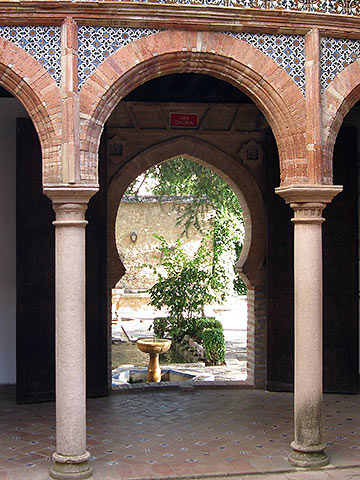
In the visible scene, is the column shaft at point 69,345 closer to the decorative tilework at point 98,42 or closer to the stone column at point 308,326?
the decorative tilework at point 98,42

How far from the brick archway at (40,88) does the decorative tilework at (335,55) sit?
2.73 metres

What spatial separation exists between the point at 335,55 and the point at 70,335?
392 cm

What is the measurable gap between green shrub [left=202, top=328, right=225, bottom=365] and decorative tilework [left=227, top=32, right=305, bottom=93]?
854 cm

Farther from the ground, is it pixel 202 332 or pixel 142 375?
pixel 202 332

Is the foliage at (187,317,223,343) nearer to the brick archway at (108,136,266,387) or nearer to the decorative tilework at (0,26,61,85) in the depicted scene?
the brick archway at (108,136,266,387)

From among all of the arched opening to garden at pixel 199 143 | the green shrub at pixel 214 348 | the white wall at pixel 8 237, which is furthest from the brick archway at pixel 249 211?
the green shrub at pixel 214 348

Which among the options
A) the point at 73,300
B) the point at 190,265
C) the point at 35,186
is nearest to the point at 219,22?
the point at 73,300

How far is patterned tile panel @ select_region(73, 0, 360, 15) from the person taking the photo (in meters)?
6.95

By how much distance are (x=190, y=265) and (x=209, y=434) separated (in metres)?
→ 8.15

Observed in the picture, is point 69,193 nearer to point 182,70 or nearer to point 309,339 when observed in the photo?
point 182,70

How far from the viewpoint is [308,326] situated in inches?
275

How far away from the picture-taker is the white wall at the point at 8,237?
991 cm

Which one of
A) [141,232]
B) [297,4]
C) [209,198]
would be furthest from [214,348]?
[141,232]

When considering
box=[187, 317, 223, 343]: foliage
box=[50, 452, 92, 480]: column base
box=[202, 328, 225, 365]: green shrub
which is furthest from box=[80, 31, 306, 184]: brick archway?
box=[187, 317, 223, 343]: foliage
